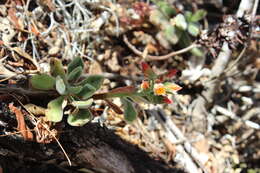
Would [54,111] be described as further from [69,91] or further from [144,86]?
[144,86]

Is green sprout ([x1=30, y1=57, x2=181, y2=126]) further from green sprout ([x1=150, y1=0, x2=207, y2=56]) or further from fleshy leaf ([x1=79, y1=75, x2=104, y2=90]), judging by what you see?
green sprout ([x1=150, y1=0, x2=207, y2=56])

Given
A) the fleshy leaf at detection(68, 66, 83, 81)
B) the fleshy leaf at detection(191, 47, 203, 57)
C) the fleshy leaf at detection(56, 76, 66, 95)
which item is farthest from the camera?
the fleshy leaf at detection(191, 47, 203, 57)

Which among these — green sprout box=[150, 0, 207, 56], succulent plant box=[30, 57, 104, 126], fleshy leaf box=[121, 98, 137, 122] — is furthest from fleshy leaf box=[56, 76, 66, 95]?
green sprout box=[150, 0, 207, 56]

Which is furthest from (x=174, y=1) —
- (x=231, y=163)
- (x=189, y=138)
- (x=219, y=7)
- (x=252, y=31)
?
(x=231, y=163)

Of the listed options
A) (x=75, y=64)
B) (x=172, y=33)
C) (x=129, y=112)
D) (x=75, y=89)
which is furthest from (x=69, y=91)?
(x=172, y=33)

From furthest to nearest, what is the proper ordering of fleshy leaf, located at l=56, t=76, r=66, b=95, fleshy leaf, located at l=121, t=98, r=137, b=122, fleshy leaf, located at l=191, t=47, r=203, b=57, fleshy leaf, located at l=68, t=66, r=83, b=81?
1. fleshy leaf, located at l=191, t=47, r=203, b=57
2. fleshy leaf, located at l=121, t=98, r=137, b=122
3. fleshy leaf, located at l=68, t=66, r=83, b=81
4. fleshy leaf, located at l=56, t=76, r=66, b=95

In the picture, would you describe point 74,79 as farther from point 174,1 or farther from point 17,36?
point 174,1
